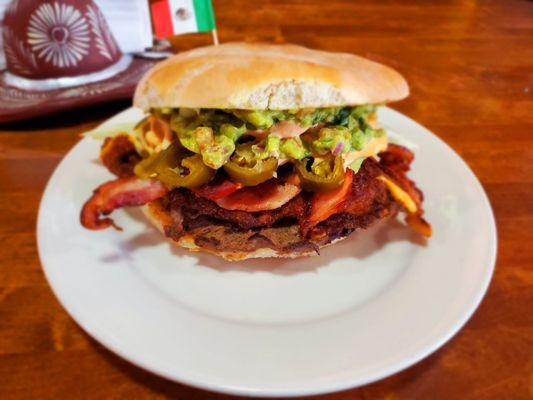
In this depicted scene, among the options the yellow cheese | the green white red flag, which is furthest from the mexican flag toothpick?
the yellow cheese

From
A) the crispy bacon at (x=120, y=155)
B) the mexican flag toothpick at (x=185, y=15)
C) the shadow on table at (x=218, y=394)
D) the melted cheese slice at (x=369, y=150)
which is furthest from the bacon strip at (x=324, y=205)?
the mexican flag toothpick at (x=185, y=15)

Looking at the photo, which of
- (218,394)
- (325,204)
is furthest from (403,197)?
(218,394)

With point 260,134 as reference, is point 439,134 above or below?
below

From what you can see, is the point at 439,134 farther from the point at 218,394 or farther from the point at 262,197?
the point at 218,394

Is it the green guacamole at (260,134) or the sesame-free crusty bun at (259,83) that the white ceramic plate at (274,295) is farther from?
the sesame-free crusty bun at (259,83)

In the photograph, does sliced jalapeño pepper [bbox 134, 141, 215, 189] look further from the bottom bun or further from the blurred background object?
the blurred background object

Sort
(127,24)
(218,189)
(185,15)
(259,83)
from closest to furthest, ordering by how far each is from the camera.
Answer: (259,83) → (218,189) → (185,15) → (127,24)
